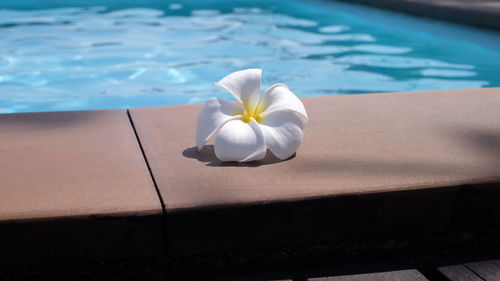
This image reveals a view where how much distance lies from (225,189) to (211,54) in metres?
4.46

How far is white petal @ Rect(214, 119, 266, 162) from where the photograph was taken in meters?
1.74

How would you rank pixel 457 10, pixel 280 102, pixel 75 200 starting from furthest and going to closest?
1. pixel 457 10
2. pixel 280 102
3. pixel 75 200

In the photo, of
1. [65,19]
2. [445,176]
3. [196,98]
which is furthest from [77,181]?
[65,19]

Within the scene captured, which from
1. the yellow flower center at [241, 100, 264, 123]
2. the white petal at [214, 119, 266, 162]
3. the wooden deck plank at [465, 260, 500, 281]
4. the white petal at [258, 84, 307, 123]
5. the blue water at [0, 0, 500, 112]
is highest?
the white petal at [258, 84, 307, 123]

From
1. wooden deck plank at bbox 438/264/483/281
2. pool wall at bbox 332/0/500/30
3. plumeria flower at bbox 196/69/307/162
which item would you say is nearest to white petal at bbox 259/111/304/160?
plumeria flower at bbox 196/69/307/162

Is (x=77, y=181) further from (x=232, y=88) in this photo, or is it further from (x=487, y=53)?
(x=487, y=53)

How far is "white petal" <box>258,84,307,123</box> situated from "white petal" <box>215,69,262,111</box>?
0.03m

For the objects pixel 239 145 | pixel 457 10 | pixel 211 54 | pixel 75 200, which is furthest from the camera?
pixel 457 10

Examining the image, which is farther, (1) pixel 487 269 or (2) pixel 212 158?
(2) pixel 212 158

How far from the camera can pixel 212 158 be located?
1.82 m

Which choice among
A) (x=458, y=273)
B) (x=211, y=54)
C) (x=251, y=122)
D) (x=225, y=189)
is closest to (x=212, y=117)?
(x=251, y=122)

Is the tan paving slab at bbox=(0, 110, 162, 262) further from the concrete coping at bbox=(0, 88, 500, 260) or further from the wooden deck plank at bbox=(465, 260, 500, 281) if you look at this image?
the wooden deck plank at bbox=(465, 260, 500, 281)

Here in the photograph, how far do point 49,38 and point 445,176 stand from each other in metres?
5.54

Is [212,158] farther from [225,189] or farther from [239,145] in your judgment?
[225,189]
